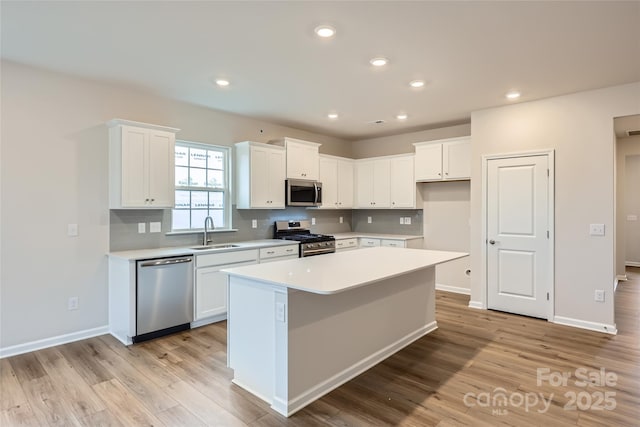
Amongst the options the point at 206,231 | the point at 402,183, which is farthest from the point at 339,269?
the point at 402,183

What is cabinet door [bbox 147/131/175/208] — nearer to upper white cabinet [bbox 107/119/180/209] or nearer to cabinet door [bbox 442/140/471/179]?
upper white cabinet [bbox 107/119/180/209]

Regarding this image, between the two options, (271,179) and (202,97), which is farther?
(271,179)

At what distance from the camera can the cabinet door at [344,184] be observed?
6.23m

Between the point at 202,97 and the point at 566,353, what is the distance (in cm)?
459

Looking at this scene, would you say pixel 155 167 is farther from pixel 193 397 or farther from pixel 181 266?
pixel 193 397

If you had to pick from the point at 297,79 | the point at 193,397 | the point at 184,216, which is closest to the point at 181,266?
the point at 184,216

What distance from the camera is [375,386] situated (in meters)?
2.64

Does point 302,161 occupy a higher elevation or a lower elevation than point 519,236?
higher

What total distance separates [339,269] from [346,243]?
3.18 metres

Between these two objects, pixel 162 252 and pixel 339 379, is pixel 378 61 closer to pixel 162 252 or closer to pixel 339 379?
pixel 339 379

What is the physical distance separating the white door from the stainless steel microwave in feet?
8.10

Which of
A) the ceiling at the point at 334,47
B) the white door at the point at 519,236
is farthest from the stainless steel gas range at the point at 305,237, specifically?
the white door at the point at 519,236

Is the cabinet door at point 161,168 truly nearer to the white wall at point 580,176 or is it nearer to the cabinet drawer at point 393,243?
the cabinet drawer at point 393,243

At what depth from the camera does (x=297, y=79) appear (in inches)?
140
